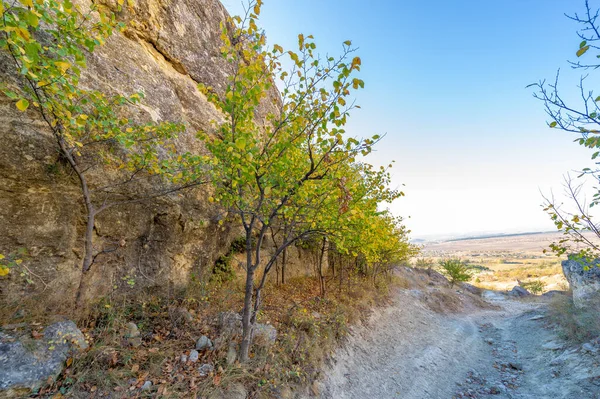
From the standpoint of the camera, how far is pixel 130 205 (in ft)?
20.5

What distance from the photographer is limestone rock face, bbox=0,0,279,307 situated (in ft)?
15.4

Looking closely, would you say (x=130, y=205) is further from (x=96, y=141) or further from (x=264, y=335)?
(x=264, y=335)

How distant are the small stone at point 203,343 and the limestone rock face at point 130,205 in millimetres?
2118

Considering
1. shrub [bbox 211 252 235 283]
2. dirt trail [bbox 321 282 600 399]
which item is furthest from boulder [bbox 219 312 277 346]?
shrub [bbox 211 252 235 283]

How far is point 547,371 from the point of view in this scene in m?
7.64

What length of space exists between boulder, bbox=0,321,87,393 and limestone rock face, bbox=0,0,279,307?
120cm

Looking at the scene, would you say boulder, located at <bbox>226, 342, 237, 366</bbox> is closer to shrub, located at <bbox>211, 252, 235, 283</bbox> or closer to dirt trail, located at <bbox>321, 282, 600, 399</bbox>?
dirt trail, located at <bbox>321, 282, 600, 399</bbox>

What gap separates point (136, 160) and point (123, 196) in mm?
1371

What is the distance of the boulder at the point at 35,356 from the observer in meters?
3.42

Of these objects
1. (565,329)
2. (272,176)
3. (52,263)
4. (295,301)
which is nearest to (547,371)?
(565,329)

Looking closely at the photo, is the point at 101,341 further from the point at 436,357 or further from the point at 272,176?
the point at 436,357

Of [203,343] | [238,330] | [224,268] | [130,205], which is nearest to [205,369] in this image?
[203,343]

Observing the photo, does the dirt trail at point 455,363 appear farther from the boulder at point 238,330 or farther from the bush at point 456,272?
the bush at point 456,272

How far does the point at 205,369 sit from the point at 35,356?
262 centimetres
